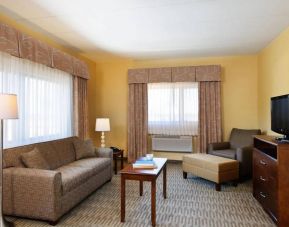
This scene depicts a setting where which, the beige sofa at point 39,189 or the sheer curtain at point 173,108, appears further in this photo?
the sheer curtain at point 173,108

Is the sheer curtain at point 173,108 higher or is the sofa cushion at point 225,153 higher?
the sheer curtain at point 173,108

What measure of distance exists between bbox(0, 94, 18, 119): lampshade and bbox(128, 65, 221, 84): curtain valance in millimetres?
3331

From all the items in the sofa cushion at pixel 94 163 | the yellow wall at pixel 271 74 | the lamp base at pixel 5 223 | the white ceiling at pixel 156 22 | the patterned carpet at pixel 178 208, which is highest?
the white ceiling at pixel 156 22

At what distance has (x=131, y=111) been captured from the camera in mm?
5309

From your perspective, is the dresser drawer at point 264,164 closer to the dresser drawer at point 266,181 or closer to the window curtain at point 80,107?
the dresser drawer at point 266,181

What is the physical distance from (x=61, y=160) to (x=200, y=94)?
3.25 metres

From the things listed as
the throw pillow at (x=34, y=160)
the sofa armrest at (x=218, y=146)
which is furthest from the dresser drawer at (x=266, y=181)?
the throw pillow at (x=34, y=160)

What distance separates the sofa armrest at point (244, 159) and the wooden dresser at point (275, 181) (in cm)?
88

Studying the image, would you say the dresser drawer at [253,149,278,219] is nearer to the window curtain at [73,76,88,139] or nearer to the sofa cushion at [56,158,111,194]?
the sofa cushion at [56,158,111,194]

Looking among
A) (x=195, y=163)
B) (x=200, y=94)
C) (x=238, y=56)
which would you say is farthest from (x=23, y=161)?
(x=238, y=56)

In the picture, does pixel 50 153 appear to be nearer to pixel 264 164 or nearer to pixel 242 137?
pixel 264 164

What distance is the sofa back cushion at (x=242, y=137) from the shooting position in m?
4.36

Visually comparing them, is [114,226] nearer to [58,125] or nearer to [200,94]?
[58,125]

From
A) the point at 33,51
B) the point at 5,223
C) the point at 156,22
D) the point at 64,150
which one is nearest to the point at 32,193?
the point at 5,223
